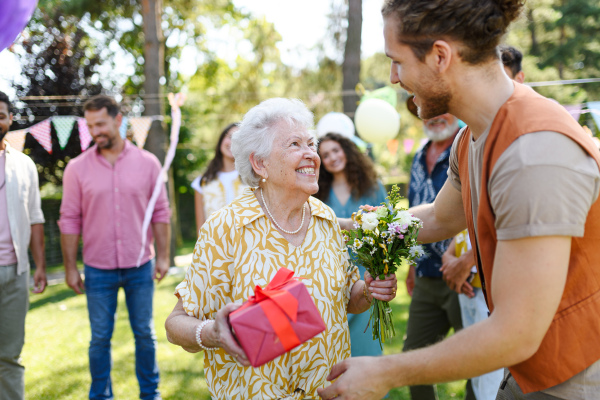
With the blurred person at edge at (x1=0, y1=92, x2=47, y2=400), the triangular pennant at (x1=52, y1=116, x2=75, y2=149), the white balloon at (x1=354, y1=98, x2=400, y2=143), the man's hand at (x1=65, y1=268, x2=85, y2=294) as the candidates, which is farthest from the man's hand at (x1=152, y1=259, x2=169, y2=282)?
the white balloon at (x1=354, y1=98, x2=400, y2=143)

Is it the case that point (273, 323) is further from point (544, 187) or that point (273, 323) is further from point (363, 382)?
point (544, 187)

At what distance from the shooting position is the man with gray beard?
3.85 meters

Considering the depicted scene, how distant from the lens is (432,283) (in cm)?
393

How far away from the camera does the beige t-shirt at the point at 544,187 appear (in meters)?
1.32

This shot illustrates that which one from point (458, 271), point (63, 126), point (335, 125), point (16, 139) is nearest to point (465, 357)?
point (458, 271)

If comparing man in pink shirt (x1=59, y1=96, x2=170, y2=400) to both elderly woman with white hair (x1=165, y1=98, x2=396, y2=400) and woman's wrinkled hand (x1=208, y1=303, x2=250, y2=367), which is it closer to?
elderly woman with white hair (x1=165, y1=98, x2=396, y2=400)

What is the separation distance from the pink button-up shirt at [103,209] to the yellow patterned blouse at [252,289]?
2.54 metres

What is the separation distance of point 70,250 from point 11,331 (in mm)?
1058

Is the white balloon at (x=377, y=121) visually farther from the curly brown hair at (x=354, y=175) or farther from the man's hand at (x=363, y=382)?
the man's hand at (x=363, y=382)

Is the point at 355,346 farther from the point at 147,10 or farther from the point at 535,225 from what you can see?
the point at 147,10

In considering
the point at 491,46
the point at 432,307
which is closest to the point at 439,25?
the point at 491,46

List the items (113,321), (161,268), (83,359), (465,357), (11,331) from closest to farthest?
1. (465,357)
2. (11,331)
3. (113,321)
4. (161,268)
5. (83,359)

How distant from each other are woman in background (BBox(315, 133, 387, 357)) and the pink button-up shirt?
6.19ft

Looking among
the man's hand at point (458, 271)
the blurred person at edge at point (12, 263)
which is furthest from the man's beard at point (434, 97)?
the blurred person at edge at point (12, 263)
